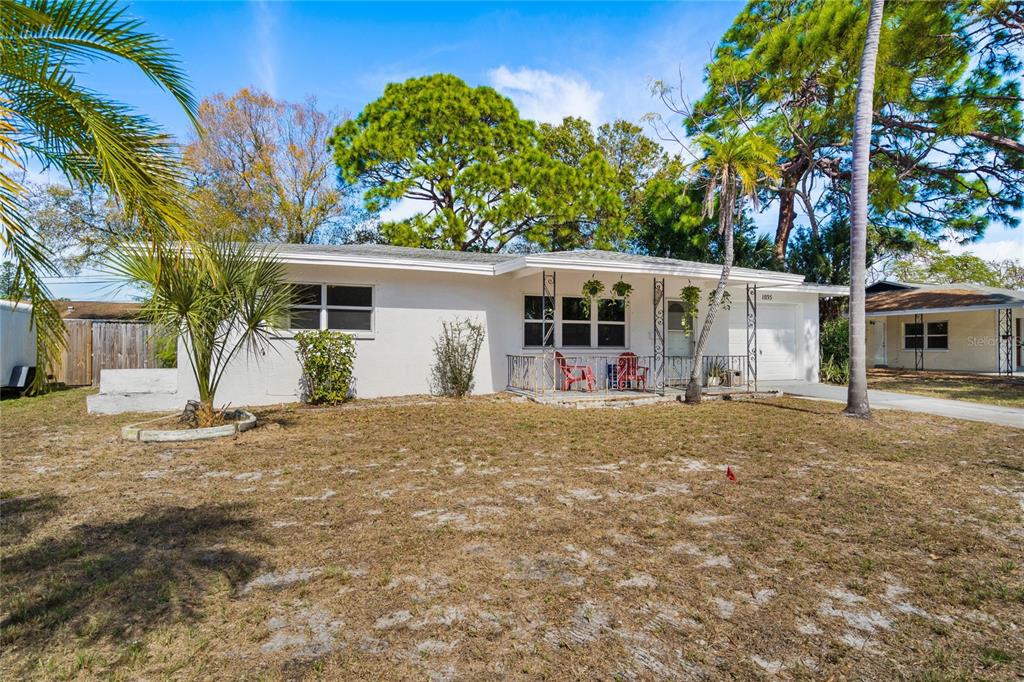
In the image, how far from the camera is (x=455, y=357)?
11.4 meters

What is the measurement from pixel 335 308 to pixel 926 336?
2337 cm

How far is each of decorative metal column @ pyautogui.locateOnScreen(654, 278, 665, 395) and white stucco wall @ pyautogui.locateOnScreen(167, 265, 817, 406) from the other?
0.37m

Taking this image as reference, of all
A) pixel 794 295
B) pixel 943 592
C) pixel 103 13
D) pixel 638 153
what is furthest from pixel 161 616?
pixel 638 153

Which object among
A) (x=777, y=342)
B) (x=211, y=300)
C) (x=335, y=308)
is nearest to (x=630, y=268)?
(x=335, y=308)

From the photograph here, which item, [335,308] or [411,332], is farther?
[411,332]

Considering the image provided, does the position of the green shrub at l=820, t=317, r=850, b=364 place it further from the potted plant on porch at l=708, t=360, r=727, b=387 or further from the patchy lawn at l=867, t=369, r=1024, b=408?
the potted plant on porch at l=708, t=360, r=727, b=387

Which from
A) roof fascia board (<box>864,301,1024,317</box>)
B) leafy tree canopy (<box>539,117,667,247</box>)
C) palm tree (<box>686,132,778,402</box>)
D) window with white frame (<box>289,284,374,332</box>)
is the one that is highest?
leafy tree canopy (<box>539,117,667,247</box>)

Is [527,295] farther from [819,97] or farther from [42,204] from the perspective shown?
[42,204]

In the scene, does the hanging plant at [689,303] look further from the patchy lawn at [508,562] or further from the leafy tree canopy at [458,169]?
the leafy tree canopy at [458,169]

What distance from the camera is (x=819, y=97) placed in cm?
1655

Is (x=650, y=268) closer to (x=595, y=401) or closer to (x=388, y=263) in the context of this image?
(x=595, y=401)

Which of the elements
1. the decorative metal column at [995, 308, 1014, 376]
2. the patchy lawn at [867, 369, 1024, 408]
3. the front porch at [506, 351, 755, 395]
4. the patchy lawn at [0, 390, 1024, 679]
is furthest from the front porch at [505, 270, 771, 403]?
the decorative metal column at [995, 308, 1014, 376]

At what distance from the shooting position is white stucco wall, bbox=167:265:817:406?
10.4 m

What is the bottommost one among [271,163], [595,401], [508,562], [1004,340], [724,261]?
[508,562]
